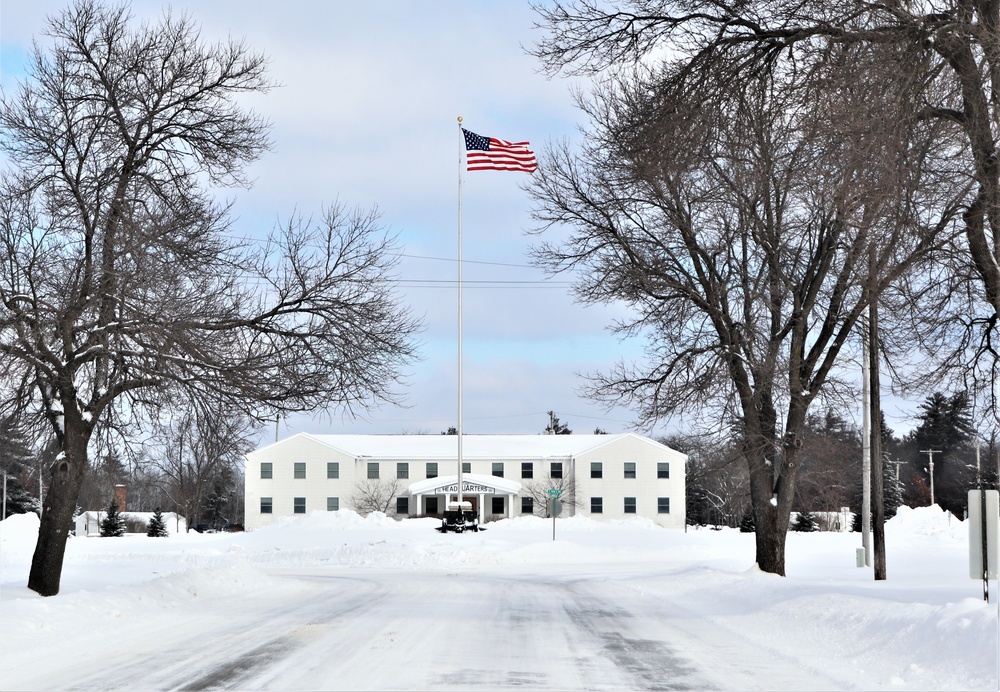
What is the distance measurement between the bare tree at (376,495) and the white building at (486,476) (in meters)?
0.10

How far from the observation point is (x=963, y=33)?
11258 millimetres

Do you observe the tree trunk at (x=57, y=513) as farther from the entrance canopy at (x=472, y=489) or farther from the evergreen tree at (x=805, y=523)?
the evergreen tree at (x=805, y=523)

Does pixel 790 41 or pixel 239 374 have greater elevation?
pixel 790 41

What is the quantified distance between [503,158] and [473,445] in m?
52.9

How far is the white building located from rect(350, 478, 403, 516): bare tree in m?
0.10

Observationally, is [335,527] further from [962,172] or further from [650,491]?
[962,172]

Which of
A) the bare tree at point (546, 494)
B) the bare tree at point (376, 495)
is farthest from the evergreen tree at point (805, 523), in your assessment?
the bare tree at point (376, 495)

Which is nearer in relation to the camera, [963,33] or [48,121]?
[963,33]

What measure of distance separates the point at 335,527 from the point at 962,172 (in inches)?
1714

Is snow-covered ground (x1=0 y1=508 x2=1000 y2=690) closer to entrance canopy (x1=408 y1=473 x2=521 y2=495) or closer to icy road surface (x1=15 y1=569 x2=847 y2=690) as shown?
icy road surface (x1=15 y1=569 x2=847 y2=690)

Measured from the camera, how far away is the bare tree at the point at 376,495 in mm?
80812

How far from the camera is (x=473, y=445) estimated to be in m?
87.2

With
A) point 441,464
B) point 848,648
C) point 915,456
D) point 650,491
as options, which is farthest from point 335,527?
point 915,456

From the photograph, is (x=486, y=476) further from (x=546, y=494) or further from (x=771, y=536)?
(x=771, y=536)
